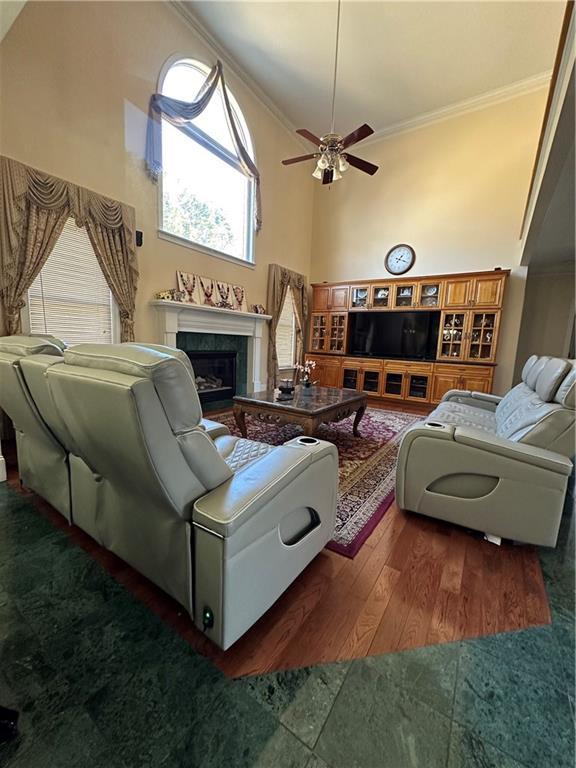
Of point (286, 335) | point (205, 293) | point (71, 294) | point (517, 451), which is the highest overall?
point (205, 293)

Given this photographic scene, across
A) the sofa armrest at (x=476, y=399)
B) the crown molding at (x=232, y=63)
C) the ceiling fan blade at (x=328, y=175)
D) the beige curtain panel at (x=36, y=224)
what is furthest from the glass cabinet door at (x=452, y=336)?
the beige curtain panel at (x=36, y=224)

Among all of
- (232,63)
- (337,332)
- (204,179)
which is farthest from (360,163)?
(337,332)

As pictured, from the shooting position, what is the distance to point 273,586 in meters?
1.17

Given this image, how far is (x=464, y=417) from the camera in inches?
104

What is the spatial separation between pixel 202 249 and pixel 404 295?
134 inches

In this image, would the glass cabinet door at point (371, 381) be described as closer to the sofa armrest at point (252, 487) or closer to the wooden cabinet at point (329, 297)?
the wooden cabinet at point (329, 297)

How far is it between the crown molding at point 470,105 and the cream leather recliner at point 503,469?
5.21 metres

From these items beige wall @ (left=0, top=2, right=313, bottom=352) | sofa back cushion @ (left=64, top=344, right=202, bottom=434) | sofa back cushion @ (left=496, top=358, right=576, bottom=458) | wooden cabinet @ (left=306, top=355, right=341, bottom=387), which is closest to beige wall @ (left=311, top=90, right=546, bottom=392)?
wooden cabinet @ (left=306, top=355, right=341, bottom=387)

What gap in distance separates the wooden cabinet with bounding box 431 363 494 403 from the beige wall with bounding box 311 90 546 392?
419 millimetres

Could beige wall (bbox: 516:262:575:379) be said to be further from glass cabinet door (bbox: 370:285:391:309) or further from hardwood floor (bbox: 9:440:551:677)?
hardwood floor (bbox: 9:440:551:677)

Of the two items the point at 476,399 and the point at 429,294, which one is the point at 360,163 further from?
the point at 476,399

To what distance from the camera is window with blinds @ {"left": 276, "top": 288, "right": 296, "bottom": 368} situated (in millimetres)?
6070

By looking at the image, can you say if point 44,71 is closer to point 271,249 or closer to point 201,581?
point 271,249

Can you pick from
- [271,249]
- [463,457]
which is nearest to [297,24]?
[271,249]
